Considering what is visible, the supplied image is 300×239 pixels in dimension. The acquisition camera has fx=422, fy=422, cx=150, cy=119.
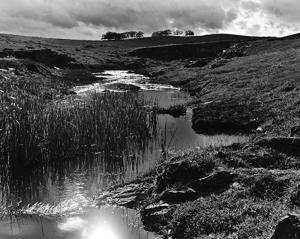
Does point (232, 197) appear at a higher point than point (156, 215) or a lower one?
higher

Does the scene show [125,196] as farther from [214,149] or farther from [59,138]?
[59,138]

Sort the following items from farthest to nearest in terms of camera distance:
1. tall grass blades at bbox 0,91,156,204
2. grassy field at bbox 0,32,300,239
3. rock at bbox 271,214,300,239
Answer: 1. tall grass blades at bbox 0,91,156,204
2. grassy field at bbox 0,32,300,239
3. rock at bbox 271,214,300,239

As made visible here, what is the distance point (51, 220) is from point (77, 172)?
5254 mm

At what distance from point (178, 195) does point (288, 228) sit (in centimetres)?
450

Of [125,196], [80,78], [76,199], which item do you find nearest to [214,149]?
[125,196]

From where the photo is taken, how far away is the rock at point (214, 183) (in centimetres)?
1316

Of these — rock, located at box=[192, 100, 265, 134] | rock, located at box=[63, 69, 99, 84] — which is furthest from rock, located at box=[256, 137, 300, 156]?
rock, located at box=[63, 69, 99, 84]

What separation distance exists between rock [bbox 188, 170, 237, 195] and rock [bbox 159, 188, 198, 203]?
0.72 feet

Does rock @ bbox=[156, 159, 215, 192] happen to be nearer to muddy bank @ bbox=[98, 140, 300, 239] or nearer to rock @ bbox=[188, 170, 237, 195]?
muddy bank @ bbox=[98, 140, 300, 239]

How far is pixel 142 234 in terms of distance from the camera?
12453 mm

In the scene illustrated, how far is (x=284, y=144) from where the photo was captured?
53.6 ft

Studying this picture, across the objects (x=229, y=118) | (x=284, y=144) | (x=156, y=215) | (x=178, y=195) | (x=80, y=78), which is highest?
(x=284, y=144)

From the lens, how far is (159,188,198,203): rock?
43.1 ft

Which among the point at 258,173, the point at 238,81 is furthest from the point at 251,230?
the point at 238,81
